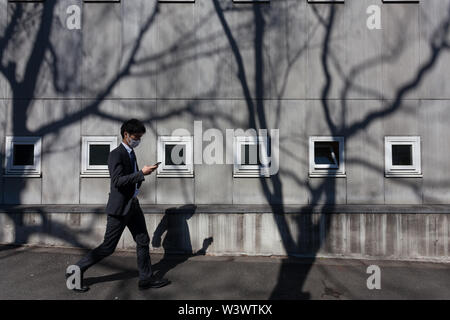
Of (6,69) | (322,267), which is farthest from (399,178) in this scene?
(6,69)

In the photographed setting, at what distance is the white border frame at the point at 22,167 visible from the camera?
5172 millimetres

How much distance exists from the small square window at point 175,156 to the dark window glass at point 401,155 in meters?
4.10

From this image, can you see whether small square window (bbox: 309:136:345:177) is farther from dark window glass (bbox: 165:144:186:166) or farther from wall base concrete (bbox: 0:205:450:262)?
dark window glass (bbox: 165:144:186:166)

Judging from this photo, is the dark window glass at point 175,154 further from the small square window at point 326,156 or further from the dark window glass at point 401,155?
the dark window glass at point 401,155

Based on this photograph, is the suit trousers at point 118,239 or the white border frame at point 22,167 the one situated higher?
the white border frame at point 22,167

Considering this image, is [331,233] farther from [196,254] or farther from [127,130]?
[127,130]

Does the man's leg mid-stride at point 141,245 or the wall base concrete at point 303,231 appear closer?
the man's leg mid-stride at point 141,245

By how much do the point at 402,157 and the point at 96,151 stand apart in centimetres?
625

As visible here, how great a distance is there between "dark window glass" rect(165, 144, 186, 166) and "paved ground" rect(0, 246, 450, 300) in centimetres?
179

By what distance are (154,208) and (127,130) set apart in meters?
2.03

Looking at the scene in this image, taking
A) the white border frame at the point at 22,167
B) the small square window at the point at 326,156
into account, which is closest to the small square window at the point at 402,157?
the small square window at the point at 326,156

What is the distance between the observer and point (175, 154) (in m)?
5.11

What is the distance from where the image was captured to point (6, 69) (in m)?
5.27

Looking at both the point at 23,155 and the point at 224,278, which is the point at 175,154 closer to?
the point at 224,278
